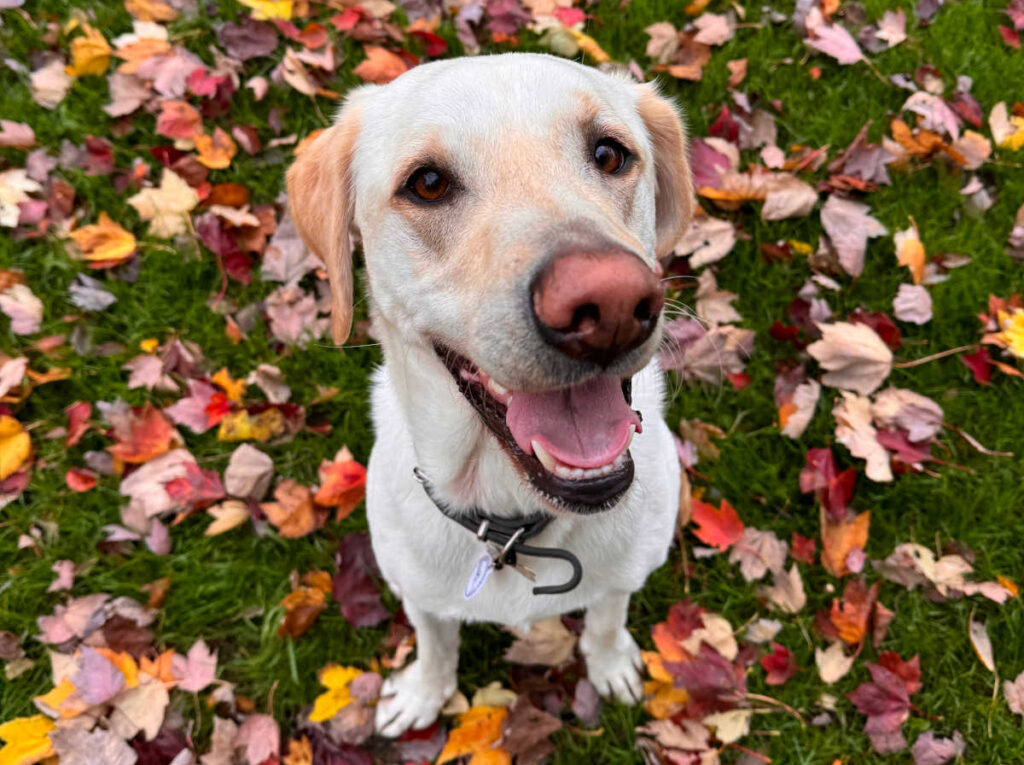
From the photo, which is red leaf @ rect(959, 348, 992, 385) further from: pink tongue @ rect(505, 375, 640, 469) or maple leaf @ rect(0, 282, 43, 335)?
maple leaf @ rect(0, 282, 43, 335)

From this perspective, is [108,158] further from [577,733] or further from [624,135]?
[577,733]

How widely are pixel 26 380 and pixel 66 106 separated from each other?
1871mm

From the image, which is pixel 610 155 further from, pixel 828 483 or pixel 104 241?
pixel 104 241

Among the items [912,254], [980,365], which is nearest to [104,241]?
[912,254]

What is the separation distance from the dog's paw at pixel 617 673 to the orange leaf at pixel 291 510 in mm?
1421

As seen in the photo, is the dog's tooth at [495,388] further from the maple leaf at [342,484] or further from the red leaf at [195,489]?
the red leaf at [195,489]

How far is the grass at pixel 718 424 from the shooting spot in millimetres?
3076

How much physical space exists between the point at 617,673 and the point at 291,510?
1653mm

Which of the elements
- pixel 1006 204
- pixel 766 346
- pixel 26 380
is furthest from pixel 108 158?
pixel 1006 204

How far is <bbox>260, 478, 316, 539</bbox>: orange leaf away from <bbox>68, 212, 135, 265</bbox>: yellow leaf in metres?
1.70

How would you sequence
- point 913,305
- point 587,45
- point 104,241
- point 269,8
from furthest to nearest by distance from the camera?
point 269,8, point 587,45, point 104,241, point 913,305

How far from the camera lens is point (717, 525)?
330cm

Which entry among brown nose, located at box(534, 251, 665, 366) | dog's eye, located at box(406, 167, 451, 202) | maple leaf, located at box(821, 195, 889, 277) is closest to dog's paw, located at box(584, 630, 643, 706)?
brown nose, located at box(534, 251, 665, 366)

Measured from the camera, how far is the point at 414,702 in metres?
2.99
